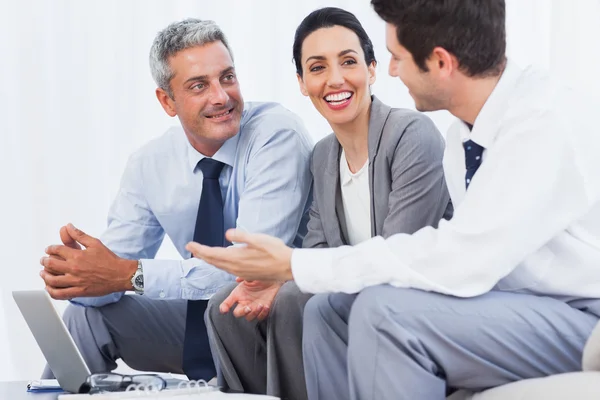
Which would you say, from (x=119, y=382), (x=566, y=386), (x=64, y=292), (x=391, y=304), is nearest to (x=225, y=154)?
(x=64, y=292)

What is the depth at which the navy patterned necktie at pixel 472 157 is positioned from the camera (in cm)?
175

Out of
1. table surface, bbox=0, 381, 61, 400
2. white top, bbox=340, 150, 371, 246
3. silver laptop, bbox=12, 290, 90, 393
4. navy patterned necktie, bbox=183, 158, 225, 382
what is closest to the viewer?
table surface, bbox=0, 381, 61, 400

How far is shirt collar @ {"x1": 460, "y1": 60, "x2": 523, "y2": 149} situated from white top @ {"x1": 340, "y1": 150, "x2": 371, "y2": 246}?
0.66 metres

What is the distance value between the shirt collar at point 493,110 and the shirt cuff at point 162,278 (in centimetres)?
107

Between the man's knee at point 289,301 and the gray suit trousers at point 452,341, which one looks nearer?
the gray suit trousers at point 452,341

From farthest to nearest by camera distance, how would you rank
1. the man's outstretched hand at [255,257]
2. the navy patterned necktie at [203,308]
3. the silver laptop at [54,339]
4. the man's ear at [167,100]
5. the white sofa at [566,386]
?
the man's ear at [167,100], the navy patterned necktie at [203,308], the silver laptop at [54,339], the man's outstretched hand at [255,257], the white sofa at [566,386]

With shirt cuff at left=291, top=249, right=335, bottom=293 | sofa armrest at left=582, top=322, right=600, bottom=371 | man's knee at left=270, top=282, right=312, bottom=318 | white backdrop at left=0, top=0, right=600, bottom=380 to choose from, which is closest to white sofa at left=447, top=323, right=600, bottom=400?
sofa armrest at left=582, top=322, right=600, bottom=371

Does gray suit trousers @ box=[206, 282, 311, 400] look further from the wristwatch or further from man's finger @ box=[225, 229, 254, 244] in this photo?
man's finger @ box=[225, 229, 254, 244]

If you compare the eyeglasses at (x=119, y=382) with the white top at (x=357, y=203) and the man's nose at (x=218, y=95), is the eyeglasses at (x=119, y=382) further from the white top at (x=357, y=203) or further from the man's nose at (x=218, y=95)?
the man's nose at (x=218, y=95)

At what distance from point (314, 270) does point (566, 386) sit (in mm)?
498

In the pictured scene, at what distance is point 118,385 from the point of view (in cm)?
181

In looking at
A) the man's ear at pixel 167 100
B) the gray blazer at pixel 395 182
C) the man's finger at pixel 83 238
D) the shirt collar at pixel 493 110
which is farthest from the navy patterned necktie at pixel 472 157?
the man's ear at pixel 167 100

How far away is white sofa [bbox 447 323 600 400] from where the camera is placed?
1349 millimetres

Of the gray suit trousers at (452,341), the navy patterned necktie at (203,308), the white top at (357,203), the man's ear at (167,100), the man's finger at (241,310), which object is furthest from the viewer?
the man's ear at (167,100)
